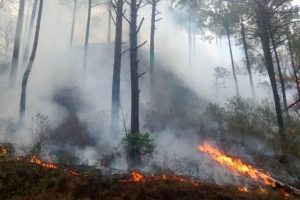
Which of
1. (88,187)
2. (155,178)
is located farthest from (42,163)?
(155,178)

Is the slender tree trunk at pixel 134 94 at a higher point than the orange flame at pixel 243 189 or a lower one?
higher

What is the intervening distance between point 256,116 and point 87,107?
10273 millimetres

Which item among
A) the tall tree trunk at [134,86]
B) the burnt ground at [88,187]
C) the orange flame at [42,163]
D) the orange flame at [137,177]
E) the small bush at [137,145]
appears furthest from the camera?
the tall tree trunk at [134,86]

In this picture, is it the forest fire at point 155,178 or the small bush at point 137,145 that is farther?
the small bush at point 137,145

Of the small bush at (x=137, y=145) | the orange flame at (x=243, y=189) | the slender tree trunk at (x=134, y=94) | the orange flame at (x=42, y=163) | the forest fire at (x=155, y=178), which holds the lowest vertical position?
A: the orange flame at (x=243, y=189)

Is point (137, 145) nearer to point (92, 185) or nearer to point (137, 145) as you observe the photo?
point (137, 145)

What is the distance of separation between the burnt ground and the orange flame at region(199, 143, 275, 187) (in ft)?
6.66

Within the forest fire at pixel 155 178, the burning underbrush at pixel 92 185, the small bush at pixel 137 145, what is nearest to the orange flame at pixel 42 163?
the burning underbrush at pixel 92 185

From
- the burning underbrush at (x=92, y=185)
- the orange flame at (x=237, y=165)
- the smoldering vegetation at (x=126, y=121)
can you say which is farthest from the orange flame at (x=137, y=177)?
the orange flame at (x=237, y=165)

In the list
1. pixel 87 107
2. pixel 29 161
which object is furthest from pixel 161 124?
pixel 29 161

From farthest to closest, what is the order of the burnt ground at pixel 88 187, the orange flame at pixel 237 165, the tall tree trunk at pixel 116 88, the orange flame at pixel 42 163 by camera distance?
the tall tree trunk at pixel 116 88 < the orange flame at pixel 237 165 < the orange flame at pixel 42 163 < the burnt ground at pixel 88 187

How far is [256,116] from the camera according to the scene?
17.3m

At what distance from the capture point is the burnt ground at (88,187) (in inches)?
323

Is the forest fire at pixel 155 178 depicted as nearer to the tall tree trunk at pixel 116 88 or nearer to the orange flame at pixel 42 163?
the orange flame at pixel 42 163
